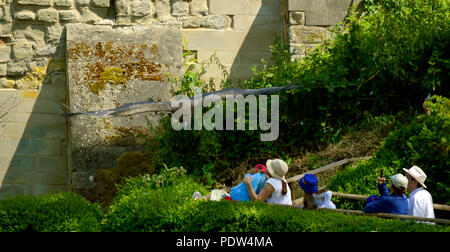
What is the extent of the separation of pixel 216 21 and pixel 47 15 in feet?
7.86

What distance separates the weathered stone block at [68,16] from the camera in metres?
10.0

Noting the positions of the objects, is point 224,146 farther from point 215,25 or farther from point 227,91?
point 215,25

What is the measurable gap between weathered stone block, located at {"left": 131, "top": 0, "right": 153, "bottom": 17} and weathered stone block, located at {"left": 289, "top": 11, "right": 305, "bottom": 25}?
2.01 m

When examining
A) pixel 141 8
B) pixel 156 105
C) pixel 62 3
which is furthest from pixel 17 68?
pixel 156 105

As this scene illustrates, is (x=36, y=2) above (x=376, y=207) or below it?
above

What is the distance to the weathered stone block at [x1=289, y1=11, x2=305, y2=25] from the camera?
10.2 m

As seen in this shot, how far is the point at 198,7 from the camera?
1039 centimetres

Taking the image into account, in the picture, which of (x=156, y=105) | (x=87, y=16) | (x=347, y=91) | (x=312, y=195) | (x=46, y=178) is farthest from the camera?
(x=87, y=16)

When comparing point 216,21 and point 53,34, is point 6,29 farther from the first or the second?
point 216,21

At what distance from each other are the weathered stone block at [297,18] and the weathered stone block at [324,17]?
0.08 m

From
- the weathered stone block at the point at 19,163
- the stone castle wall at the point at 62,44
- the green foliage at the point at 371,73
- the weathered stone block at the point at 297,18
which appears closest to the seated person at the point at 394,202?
the green foliage at the point at 371,73

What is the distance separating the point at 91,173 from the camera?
29.8 feet

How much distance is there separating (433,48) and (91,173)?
4.48 metres
